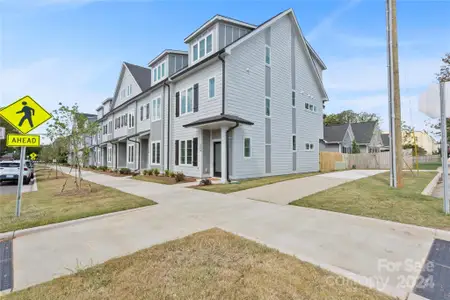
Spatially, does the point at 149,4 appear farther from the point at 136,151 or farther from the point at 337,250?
the point at 136,151

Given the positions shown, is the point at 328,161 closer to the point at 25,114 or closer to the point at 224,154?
the point at 224,154

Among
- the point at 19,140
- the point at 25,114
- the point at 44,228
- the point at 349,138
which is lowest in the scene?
the point at 44,228

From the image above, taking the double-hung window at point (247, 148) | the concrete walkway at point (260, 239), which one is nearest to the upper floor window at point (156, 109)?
the double-hung window at point (247, 148)

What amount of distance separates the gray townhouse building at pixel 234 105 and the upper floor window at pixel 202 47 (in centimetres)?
6

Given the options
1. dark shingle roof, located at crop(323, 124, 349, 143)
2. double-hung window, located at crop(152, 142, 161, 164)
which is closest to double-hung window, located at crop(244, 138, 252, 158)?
double-hung window, located at crop(152, 142, 161, 164)

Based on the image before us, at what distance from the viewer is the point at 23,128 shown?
5898 millimetres

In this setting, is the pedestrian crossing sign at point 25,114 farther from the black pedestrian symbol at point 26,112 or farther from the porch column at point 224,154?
the porch column at point 224,154


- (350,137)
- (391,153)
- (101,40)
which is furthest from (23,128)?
(350,137)

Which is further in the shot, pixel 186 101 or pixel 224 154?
pixel 186 101

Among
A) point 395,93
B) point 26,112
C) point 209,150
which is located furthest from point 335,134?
point 26,112

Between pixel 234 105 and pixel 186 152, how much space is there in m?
4.63

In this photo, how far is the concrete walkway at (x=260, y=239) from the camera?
3074 millimetres

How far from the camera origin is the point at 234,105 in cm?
1262

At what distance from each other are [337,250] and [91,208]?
21.1 feet
